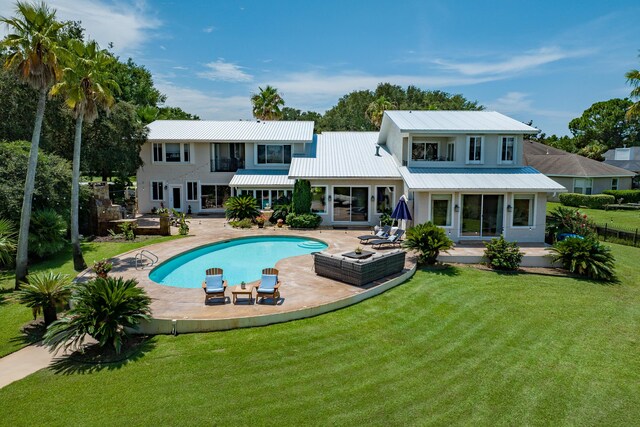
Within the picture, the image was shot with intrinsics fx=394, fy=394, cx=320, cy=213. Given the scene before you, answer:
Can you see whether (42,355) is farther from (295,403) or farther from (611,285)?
(611,285)

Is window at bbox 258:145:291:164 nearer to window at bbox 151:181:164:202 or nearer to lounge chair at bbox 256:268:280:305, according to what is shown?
window at bbox 151:181:164:202

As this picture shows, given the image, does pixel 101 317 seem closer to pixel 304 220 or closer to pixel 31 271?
pixel 31 271

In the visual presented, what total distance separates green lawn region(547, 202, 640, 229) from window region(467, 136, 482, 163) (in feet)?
40.7

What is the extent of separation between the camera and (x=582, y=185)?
41469mm

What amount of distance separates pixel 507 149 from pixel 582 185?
921 inches

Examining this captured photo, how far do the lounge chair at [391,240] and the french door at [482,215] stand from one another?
372 centimetres

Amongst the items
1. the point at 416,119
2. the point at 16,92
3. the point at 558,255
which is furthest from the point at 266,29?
the point at 558,255

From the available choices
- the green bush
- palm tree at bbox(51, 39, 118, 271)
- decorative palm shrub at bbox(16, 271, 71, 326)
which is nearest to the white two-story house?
the green bush

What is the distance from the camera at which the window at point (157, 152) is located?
32.6 m

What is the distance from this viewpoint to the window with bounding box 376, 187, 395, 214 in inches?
1041

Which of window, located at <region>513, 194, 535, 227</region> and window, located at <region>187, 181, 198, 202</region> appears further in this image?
window, located at <region>187, 181, 198, 202</region>

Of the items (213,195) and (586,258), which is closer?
(586,258)

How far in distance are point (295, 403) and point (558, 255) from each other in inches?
599

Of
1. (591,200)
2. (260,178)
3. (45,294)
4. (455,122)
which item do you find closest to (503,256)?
(455,122)
